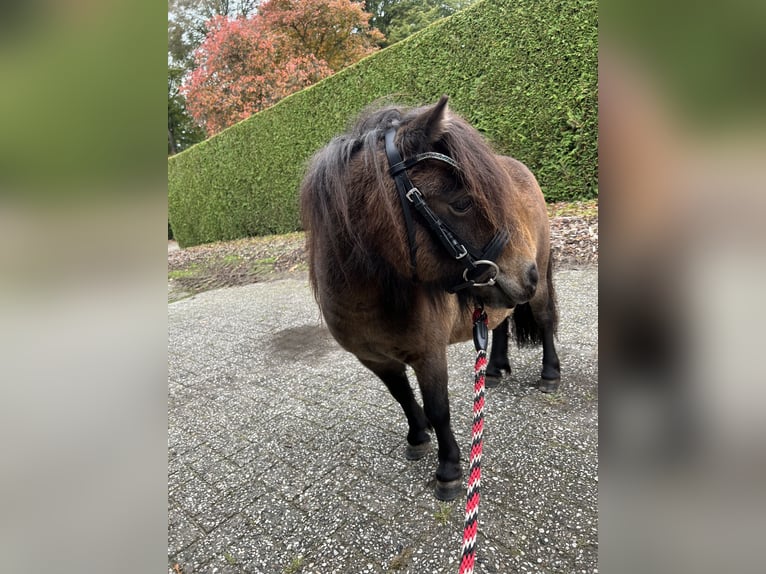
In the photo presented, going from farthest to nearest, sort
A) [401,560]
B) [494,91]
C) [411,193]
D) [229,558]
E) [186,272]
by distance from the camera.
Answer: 1. [186,272]
2. [494,91]
3. [229,558]
4. [401,560]
5. [411,193]

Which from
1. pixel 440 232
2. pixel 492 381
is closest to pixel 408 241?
pixel 440 232

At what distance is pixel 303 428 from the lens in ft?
10.1

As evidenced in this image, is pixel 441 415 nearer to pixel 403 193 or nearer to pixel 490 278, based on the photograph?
pixel 490 278

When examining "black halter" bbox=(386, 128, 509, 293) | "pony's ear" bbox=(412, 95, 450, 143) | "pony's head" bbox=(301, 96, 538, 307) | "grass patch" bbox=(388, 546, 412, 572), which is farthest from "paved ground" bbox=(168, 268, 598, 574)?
"pony's ear" bbox=(412, 95, 450, 143)

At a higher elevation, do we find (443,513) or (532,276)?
(532,276)

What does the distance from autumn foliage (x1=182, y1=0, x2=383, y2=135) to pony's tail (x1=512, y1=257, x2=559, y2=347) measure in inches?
529

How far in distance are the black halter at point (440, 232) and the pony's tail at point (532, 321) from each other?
176cm

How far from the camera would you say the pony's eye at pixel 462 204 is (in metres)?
1.57

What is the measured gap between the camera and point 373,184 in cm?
162

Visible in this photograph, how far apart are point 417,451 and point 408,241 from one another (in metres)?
1.58

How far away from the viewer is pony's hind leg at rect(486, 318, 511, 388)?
3393 mm
